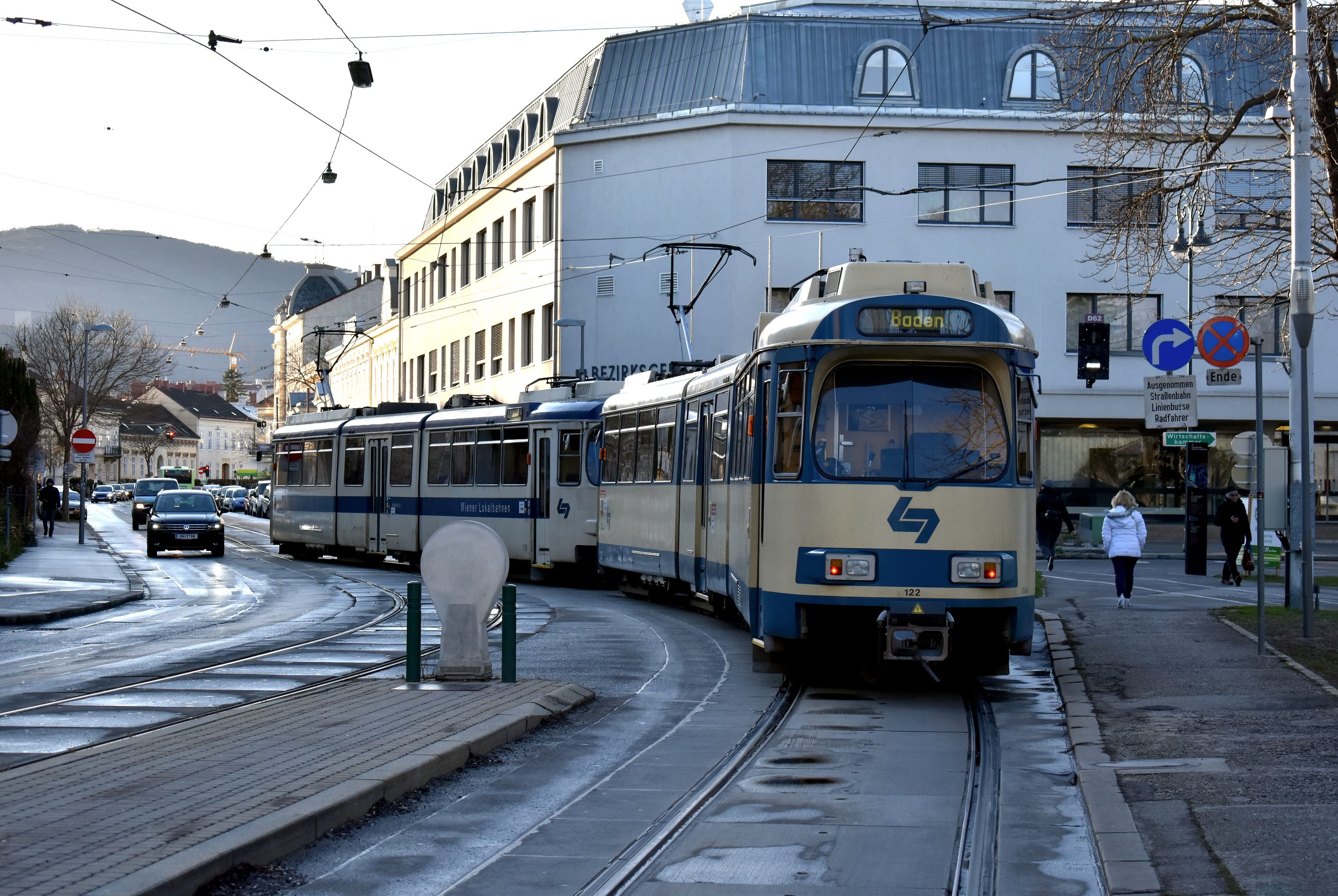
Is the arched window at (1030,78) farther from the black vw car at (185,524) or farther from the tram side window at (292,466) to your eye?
the black vw car at (185,524)

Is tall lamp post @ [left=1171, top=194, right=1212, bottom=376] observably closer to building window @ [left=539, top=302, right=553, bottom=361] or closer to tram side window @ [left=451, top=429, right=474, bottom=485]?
tram side window @ [left=451, top=429, right=474, bottom=485]

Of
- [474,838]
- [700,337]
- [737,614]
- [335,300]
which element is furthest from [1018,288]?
[335,300]

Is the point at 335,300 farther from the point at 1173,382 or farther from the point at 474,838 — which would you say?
the point at 474,838

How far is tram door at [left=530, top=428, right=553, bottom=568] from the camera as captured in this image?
2614cm

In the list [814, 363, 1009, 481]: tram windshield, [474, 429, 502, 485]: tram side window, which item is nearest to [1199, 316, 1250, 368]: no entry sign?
[814, 363, 1009, 481]: tram windshield

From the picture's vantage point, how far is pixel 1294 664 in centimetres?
1280

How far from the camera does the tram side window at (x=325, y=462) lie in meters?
33.9

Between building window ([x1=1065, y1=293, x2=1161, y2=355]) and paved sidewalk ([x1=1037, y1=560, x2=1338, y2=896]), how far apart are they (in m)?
26.9

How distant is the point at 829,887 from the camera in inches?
249

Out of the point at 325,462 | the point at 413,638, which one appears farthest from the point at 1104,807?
the point at 325,462

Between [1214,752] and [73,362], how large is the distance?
71.9 m

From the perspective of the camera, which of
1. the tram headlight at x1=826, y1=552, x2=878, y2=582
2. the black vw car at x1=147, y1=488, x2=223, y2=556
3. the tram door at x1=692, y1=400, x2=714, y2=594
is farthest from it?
the black vw car at x1=147, y1=488, x2=223, y2=556

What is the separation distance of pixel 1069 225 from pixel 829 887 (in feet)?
127

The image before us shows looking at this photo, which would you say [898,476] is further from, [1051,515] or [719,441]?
[1051,515]
